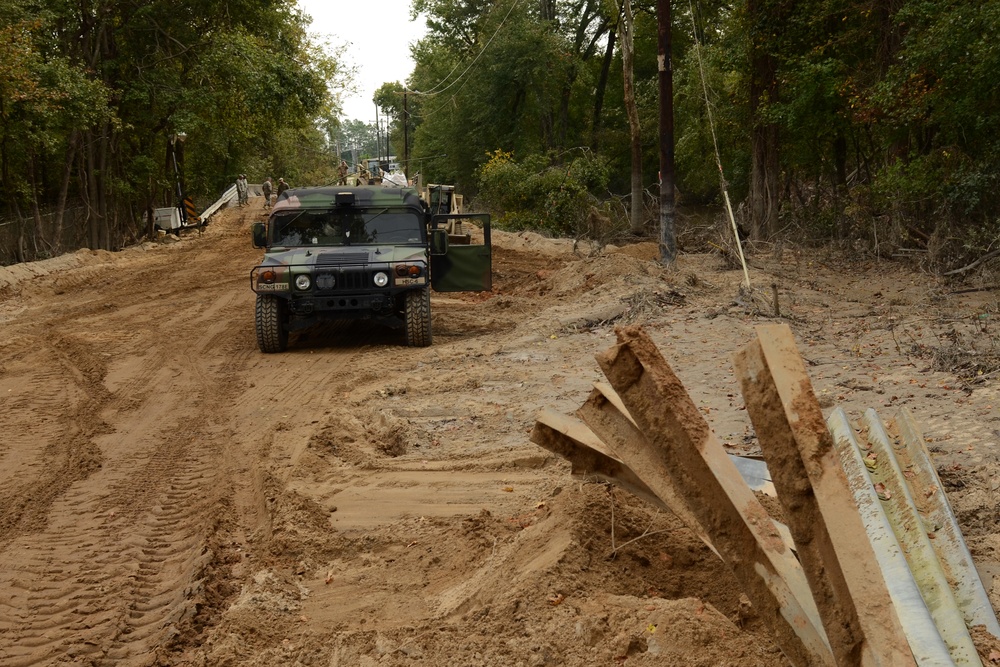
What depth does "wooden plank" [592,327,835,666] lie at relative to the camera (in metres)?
3.02

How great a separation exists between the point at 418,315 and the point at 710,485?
7.94 metres

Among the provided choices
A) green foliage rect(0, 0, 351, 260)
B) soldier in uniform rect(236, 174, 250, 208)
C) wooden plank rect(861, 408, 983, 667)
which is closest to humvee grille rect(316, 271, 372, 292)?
wooden plank rect(861, 408, 983, 667)

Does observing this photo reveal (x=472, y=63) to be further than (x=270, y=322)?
Yes

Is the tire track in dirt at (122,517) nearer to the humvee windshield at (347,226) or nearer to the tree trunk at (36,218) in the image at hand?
the humvee windshield at (347,226)

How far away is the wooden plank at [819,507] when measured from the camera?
256 cm

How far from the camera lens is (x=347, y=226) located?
39.0ft

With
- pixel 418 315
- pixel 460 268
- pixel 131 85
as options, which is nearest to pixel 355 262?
pixel 418 315

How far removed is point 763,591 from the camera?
3068 mm

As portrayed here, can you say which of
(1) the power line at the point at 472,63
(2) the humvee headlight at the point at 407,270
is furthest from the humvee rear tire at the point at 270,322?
(1) the power line at the point at 472,63

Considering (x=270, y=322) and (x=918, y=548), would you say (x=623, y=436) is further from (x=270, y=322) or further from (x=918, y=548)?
(x=270, y=322)

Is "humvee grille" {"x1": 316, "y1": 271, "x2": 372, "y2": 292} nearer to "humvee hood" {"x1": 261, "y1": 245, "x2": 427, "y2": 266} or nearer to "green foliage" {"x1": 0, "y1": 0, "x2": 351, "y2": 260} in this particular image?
"humvee hood" {"x1": 261, "y1": 245, "x2": 427, "y2": 266}

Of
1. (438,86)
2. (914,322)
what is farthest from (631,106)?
(438,86)

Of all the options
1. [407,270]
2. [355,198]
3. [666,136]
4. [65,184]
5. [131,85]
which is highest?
[131,85]

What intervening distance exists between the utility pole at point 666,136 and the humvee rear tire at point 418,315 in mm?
6022
